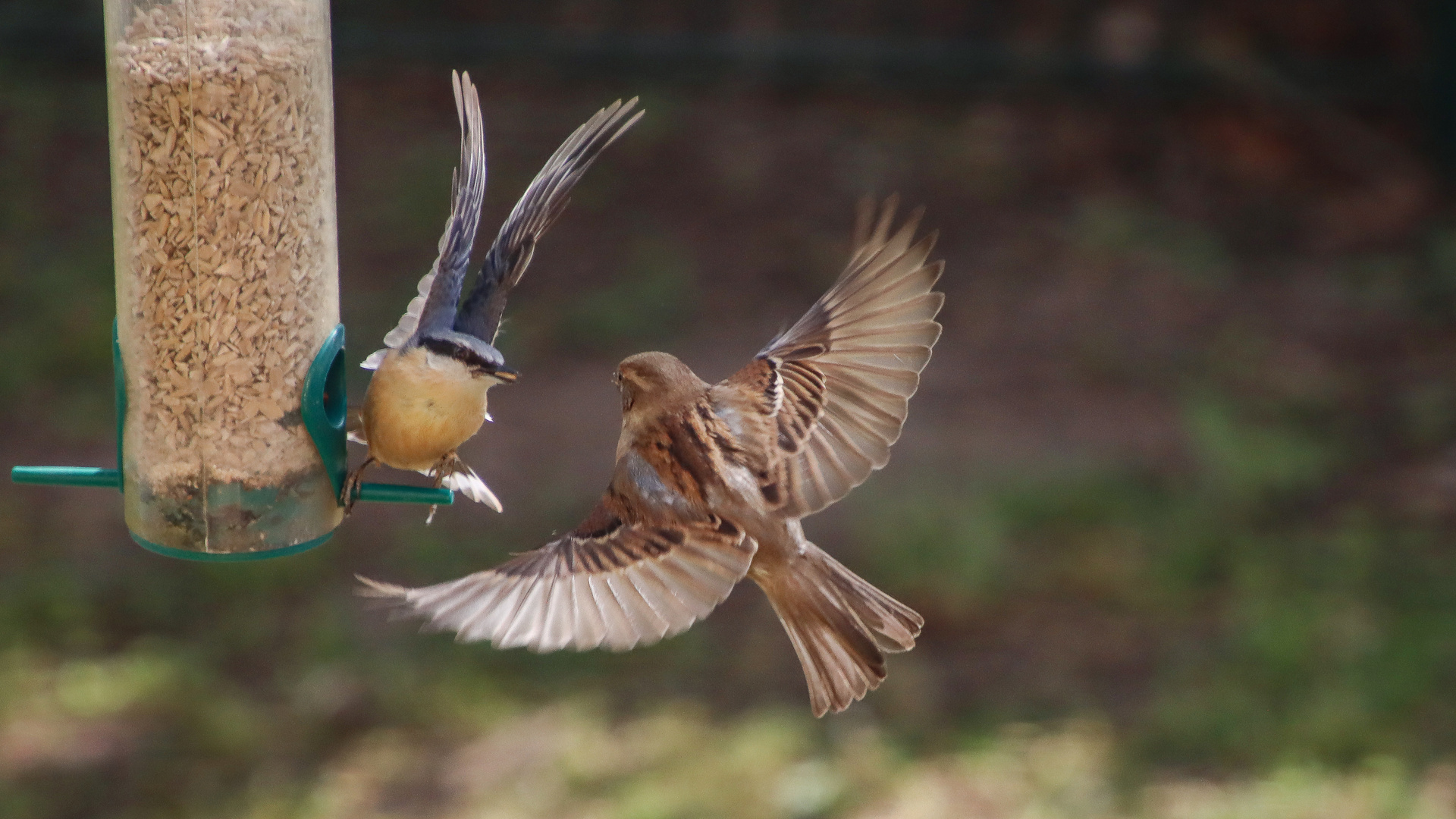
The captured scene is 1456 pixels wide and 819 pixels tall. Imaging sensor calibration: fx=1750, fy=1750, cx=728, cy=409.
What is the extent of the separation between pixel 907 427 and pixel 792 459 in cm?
462

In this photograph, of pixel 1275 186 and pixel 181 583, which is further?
pixel 1275 186

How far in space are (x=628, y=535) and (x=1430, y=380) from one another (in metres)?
6.48

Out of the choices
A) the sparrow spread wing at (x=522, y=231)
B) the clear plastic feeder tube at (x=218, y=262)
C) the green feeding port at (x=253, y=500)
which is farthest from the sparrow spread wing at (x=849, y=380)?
the clear plastic feeder tube at (x=218, y=262)

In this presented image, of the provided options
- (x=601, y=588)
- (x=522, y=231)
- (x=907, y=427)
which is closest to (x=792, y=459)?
(x=601, y=588)

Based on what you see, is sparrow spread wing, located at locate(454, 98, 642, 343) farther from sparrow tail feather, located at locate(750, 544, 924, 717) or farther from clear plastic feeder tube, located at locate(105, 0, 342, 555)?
sparrow tail feather, located at locate(750, 544, 924, 717)

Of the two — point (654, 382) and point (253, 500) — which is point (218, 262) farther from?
point (654, 382)

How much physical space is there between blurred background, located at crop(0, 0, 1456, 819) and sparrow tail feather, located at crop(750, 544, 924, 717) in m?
1.87

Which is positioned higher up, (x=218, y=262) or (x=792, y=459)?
(x=218, y=262)

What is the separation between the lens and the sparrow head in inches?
160

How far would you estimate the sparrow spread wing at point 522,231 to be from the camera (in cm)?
431

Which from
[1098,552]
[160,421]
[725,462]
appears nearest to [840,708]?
[725,462]

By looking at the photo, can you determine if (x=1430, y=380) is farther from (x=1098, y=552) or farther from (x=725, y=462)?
(x=725, y=462)

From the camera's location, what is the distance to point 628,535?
12.2ft

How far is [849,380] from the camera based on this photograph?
13.9ft
